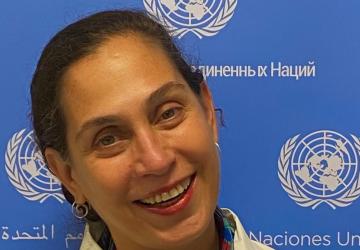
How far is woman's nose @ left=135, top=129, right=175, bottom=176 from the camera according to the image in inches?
30.9

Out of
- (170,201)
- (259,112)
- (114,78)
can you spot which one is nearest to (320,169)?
(259,112)

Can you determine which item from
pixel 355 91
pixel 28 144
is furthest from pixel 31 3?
pixel 355 91

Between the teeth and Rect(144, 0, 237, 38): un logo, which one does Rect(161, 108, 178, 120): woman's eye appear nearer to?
the teeth

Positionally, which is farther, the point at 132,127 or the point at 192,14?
the point at 192,14

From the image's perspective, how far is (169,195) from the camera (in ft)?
2.75

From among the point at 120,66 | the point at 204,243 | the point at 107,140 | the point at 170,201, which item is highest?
the point at 120,66

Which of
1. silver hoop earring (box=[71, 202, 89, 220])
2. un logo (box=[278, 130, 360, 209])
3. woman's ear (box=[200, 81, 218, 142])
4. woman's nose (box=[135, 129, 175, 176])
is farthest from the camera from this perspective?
un logo (box=[278, 130, 360, 209])

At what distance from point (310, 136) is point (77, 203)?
1.59 feet

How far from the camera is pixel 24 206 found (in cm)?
118

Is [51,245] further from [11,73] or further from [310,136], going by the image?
[310,136]

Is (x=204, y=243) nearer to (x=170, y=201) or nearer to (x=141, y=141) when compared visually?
(x=170, y=201)

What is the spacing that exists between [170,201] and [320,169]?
17.3 inches

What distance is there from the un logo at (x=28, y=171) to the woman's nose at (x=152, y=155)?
435mm

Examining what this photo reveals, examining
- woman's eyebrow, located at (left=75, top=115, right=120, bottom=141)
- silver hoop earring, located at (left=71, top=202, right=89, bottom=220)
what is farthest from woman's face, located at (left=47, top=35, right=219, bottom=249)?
silver hoop earring, located at (left=71, top=202, right=89, bottom=220)
